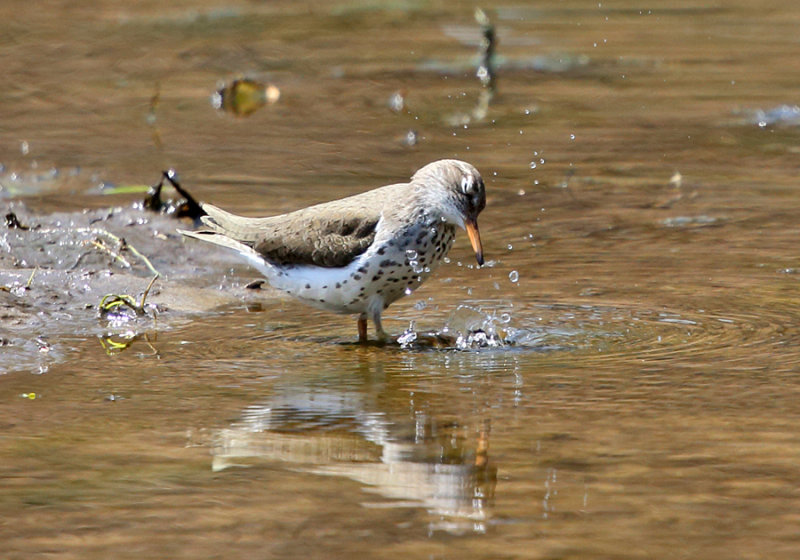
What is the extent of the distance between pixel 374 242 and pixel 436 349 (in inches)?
26.2

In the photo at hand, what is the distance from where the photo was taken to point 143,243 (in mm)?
9438

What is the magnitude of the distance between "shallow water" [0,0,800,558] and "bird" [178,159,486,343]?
0.30 metres

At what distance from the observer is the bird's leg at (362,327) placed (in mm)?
7589

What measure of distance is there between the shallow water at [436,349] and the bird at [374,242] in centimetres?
30

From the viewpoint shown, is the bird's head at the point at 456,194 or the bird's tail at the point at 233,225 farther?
the bird's tail at the point at 233,225

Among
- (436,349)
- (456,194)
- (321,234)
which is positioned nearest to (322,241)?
(321,234)

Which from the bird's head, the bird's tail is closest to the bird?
the bird's head

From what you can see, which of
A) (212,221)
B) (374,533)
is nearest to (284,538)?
(374,533)

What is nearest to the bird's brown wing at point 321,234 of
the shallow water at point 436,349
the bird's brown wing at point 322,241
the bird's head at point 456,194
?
the bird's brown wing at point 322,241

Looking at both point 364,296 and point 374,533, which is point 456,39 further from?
point 374,533

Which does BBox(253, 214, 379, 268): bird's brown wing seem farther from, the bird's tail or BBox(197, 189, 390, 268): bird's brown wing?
the bird's tail

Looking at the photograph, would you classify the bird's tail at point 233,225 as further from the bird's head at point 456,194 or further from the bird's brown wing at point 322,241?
the bird's head at point 456,194

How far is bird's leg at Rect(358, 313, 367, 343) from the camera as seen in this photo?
759cm

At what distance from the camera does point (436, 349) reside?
7.29 metres
